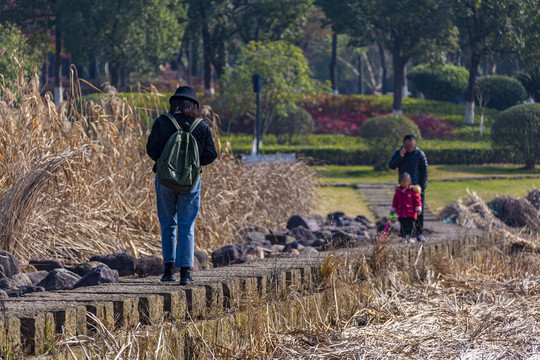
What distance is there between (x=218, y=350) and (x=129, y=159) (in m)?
3.33

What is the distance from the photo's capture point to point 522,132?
18906mm

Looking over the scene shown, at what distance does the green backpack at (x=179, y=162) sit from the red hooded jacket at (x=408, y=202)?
4.02 m

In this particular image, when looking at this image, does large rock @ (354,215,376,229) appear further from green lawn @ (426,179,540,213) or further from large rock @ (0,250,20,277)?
large rock @ (0,250,20,277)

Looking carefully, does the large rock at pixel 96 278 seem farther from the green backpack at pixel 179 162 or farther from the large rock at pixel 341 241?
the large rock at pixel 341 241

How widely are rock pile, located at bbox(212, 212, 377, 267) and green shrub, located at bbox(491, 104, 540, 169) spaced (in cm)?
1058

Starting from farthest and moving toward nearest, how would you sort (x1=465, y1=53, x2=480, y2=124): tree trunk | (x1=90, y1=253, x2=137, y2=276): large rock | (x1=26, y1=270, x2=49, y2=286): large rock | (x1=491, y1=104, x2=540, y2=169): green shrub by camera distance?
(x1=465, y1=53, x2=480, y2=124): tree trunk < (x1=491, y1=104, x2=540, y2=169): green shrub < (x1=90, y1=253, x2=137, y2=276): large rock < (x1=26, y1=270, x2=49, y2=286): large rock

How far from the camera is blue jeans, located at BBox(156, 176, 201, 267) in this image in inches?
174

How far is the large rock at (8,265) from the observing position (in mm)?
4672

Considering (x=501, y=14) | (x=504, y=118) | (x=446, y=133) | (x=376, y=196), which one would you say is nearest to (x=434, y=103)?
(x=446, y=133)

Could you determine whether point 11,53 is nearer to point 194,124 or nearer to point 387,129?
point 194,124

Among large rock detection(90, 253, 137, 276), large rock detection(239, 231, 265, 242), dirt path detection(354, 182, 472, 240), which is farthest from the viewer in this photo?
dirt path detection(354, 182, 472, 240)

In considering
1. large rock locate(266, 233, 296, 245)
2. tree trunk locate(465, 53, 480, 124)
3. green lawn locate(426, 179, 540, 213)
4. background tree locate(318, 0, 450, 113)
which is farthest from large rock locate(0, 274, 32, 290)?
tree trunk locate(465, 53, 480, 124)

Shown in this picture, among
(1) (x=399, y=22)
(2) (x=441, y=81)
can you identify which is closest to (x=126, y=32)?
(1) (x=399, y=22)

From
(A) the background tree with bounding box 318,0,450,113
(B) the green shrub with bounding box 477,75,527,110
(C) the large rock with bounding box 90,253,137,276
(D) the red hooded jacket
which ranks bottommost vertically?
(C) the large rock with bounding box 90,253,137,276
